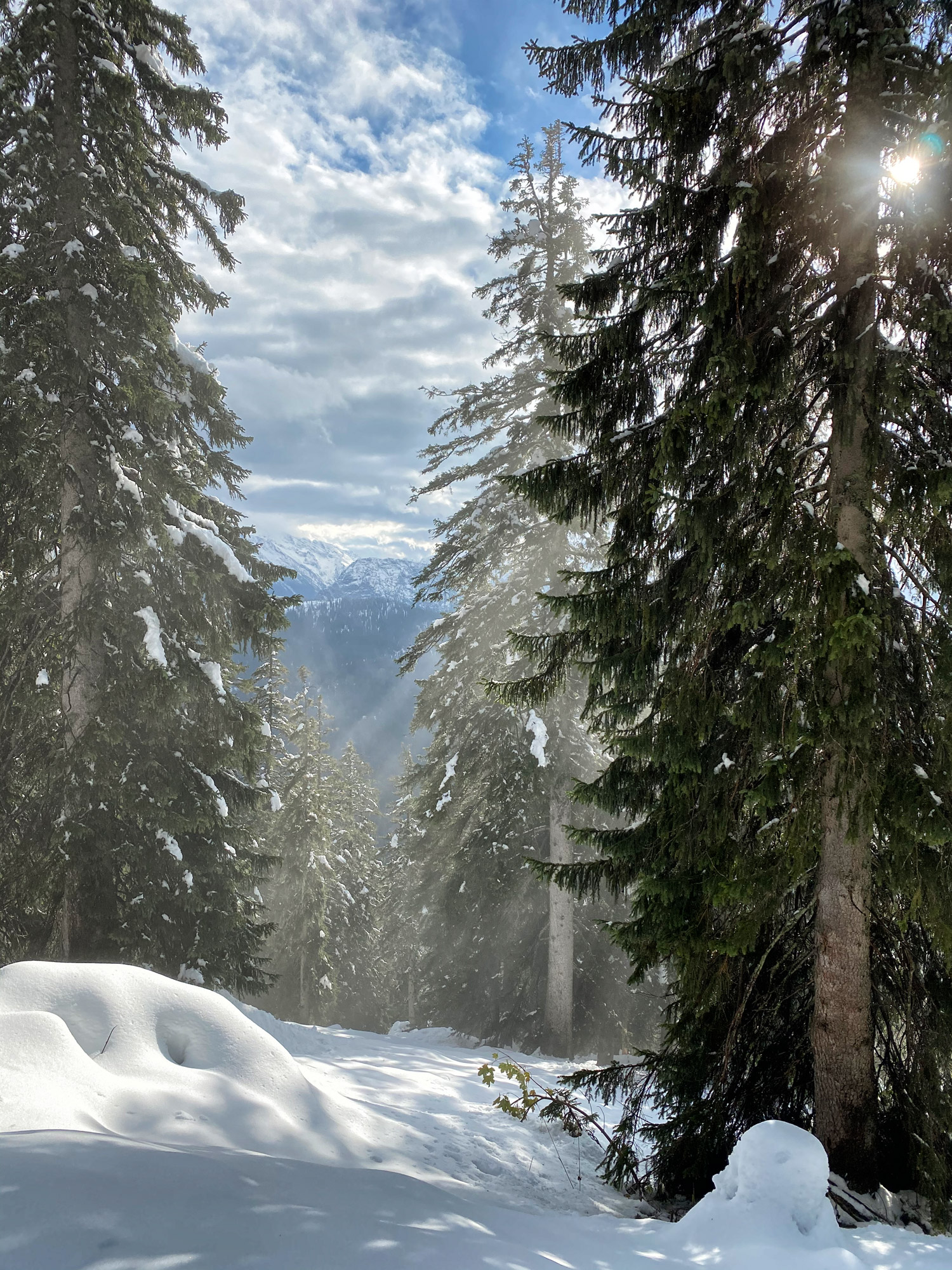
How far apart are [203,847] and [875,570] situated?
989 centimetres

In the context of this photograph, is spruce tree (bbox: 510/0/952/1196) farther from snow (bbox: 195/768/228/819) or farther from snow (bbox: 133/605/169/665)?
snow (bbox: 195/768/228/819)

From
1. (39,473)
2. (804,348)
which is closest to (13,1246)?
(804,348)

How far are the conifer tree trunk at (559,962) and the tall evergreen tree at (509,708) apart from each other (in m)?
0.03

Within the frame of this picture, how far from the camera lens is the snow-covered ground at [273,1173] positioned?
93.5 inches

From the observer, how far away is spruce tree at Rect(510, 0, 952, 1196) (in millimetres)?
4402

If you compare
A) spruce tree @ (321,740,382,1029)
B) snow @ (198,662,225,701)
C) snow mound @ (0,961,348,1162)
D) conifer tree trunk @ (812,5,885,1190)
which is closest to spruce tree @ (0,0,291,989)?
snow @ (198,662,225,701)

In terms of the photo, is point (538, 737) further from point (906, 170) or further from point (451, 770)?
point (906, 170)

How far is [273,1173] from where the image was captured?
3.08 meters

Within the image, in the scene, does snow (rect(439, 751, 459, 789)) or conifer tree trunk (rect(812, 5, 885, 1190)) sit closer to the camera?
conifer tree trunk (rect(812, 5, 885, 1190))

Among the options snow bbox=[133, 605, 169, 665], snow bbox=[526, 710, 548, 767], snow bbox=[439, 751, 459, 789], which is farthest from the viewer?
snow bbox=[439, 751, 459, 789]

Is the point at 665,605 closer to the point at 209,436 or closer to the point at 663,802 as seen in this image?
the point at 663,802

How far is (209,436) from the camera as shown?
38.7 ft

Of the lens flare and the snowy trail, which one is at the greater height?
the lens flare

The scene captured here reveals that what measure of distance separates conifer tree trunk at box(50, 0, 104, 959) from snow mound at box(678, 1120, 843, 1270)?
827 cm
